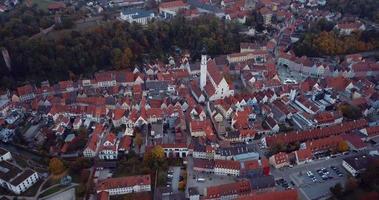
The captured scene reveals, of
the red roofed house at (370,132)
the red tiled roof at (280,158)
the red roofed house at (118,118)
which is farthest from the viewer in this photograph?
the red roofed house at (118,118)

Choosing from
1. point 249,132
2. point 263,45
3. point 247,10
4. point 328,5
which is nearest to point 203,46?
point 263,45

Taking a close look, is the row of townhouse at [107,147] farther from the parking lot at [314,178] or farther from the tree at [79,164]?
the parking lot at [314,178]

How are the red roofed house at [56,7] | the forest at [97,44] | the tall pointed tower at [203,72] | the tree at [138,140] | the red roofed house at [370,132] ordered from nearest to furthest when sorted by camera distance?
the tree at [138,140]
the red roofed house at [370,132]
the tall pointed tower at [203,72]
the forest at [97,44]
the red roofed house at [56,7]

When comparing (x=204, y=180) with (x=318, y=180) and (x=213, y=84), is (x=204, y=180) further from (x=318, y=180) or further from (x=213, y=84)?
(x=213, y=84)

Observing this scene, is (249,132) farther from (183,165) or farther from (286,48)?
(286,48)

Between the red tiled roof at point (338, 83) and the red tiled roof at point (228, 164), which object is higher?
the red tiled roof at point (338, 83)

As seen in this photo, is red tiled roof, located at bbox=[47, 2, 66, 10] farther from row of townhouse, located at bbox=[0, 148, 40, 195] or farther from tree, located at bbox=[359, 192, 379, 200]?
tree, located at bbox=[359, 192, 379, 200]

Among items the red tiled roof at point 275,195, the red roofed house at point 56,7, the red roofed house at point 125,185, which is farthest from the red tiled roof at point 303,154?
the red roofed house at point 56,7
